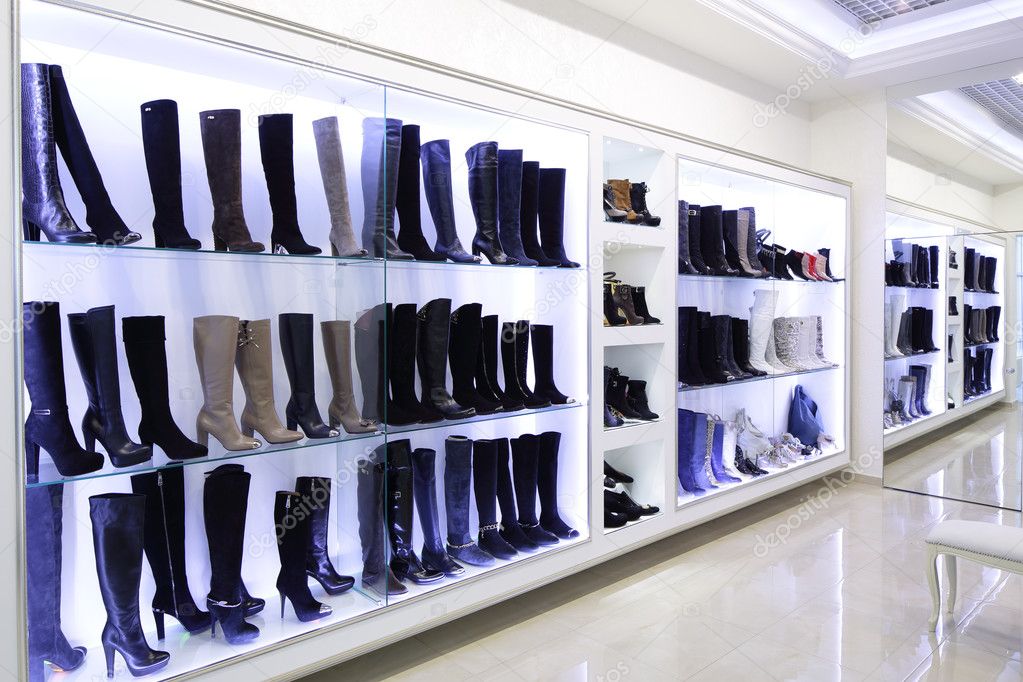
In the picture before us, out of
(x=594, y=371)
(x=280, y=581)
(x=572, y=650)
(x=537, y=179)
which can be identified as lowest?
(x=572, y=650)

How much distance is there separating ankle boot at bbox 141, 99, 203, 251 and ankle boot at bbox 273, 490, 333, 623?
0.91 metres

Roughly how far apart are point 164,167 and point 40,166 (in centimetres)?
32

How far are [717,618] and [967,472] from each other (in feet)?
9.31

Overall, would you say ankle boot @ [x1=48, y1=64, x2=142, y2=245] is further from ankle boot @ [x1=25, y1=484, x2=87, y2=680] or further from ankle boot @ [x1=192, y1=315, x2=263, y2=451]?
ankle boot @ [x1=25, y1=484, x2=87, y2=680]

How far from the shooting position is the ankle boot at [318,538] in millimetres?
2369

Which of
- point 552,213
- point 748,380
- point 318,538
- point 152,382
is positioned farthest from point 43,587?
point 748,380

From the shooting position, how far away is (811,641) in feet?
8.54

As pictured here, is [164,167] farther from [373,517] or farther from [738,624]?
[738,624]

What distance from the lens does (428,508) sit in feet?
8.66

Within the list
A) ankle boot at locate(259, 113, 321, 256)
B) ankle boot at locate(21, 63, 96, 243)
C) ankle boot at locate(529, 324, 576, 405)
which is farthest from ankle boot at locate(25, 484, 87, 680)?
ankle boot at locate(529, 324, 576, 405)

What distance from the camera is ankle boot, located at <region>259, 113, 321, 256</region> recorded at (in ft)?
7.34

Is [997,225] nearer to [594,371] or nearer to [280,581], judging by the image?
[594,371]

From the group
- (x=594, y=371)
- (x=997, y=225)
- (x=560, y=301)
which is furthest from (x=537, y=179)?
(x=997, y=225)

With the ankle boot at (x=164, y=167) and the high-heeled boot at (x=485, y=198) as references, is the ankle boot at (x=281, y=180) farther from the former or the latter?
the high-heeled boot at (x=485, y=198)
